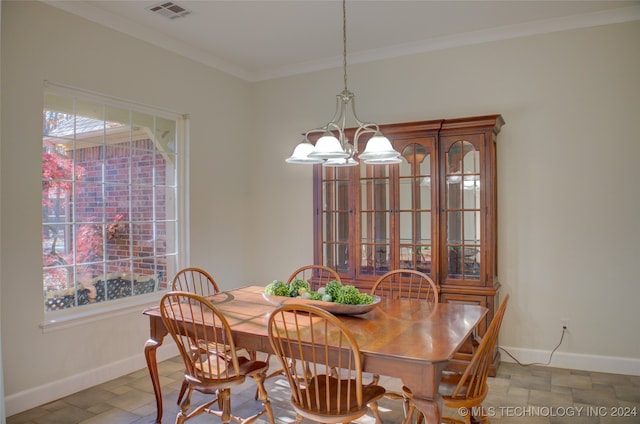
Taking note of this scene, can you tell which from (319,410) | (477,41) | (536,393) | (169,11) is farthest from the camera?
(477,41)

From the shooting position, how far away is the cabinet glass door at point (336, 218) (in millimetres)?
4246

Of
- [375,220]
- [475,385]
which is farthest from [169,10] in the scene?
[475,385]

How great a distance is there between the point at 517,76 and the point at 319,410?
3.31 m

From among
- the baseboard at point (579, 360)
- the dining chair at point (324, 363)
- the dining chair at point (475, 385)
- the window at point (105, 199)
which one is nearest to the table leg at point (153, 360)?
the dining chair at point (324, 363)

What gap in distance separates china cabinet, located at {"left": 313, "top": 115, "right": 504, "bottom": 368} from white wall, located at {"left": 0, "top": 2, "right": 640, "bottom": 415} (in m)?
0.38

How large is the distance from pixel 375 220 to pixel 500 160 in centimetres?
123

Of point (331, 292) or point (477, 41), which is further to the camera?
point (477, 41)

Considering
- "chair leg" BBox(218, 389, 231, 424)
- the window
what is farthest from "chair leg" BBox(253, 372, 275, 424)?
the window

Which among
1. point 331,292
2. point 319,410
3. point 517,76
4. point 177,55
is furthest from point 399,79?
point 319,410

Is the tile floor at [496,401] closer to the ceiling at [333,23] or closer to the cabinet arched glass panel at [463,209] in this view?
the cabinet arched glass panel at [463,209]

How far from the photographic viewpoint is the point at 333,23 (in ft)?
12.4

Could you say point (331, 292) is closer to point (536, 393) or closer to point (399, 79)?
point (536, 393)

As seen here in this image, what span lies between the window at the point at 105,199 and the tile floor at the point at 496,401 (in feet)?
2.37

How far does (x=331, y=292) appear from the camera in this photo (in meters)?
2.66
